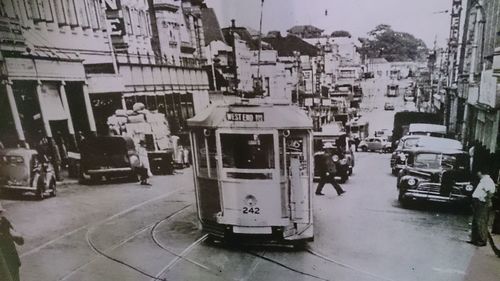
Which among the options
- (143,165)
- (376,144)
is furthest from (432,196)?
(143,165)

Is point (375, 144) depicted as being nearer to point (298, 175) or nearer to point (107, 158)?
point (298, 175)

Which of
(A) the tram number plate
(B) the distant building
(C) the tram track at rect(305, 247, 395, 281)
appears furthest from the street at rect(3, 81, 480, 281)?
(B) the distant building

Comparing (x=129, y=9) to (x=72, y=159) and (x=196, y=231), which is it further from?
(x=196, y=231)

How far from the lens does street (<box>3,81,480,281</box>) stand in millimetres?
2041

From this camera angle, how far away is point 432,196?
219 cm

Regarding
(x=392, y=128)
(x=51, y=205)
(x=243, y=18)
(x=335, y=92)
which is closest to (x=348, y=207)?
(x=392, y=128)

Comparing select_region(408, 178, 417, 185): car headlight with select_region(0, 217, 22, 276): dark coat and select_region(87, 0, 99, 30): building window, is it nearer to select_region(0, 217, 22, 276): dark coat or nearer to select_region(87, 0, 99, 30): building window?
select_region(87, 0, 99, 30): building window

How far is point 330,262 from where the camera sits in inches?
82.1

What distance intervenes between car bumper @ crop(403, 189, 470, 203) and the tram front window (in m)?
0.78

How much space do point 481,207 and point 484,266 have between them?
298 millimetres

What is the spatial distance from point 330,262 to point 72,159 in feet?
5.13

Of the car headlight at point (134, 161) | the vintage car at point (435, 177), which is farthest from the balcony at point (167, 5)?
the vintage car at point (435, 177)

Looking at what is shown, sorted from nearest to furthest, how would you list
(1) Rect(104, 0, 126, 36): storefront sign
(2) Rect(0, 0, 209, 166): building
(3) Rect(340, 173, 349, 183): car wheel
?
1. (2) Rect(0, 0, 209, 166): building
2. (1) Rect(104, 0, 126, 36): storefront sign
3. (3) Rect(340, 173, 349, 183): car wheel

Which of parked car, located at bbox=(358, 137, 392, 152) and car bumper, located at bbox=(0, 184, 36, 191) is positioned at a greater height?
parked car, located at bbox=(358, 137, 392, 152)
